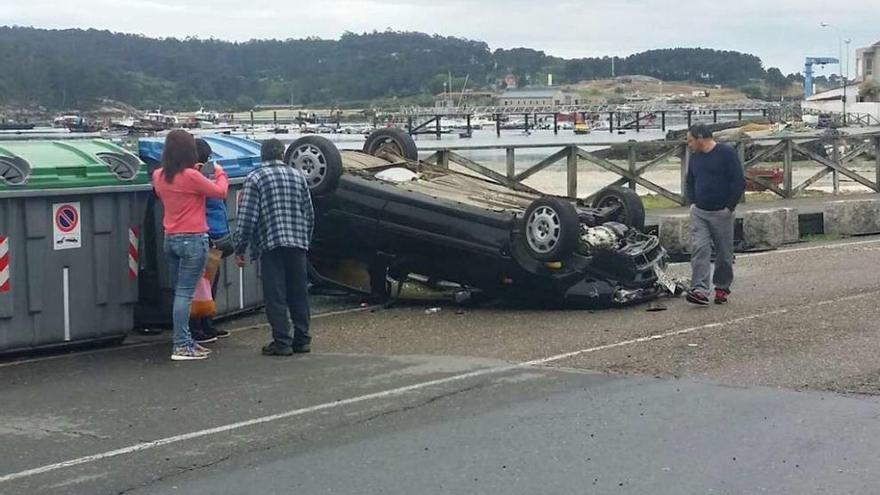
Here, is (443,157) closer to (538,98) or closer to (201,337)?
(201,337)

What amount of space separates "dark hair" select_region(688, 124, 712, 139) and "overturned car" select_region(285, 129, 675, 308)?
1026mm

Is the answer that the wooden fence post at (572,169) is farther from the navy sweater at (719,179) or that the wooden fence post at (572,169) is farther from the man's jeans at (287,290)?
the man's jeans at (287,290)

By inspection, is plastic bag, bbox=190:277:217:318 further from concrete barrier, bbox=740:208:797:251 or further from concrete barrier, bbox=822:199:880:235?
concrete barrier, bbox=822:199:880:235

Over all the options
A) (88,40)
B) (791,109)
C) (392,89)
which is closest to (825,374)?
(88,40)

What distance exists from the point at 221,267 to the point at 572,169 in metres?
7.60

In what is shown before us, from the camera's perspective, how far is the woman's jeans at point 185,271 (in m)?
8.67

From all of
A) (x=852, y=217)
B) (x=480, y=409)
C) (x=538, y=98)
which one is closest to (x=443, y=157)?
(x=852, y=217)

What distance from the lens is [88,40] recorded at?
31.4 meters

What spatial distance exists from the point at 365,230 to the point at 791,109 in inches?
3875

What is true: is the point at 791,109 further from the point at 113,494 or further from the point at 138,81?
the point at 113,494

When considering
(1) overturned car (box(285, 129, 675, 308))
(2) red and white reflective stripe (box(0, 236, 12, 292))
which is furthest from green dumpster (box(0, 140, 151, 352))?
(1) overturned car (box(285, 129, 675, 308))

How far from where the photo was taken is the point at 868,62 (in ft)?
412

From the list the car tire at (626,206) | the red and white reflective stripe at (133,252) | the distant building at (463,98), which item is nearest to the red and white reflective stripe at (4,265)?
the red and white reflective stripe at (133,252)

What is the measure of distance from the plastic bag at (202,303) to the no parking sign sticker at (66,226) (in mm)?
1032
